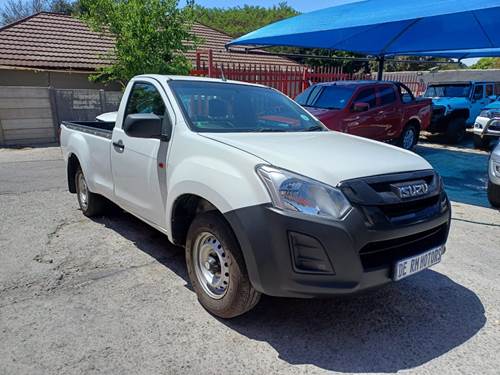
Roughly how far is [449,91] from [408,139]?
484 centimetres

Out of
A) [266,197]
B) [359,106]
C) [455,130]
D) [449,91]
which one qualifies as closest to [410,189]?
[266,197]

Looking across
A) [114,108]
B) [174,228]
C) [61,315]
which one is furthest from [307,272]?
[114,108]

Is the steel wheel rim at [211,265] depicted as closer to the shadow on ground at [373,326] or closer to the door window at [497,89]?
the shadow on ground at [373,326]

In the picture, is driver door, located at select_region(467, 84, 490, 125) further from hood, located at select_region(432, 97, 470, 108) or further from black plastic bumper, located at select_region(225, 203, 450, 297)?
black plastic bumper, located at select_region(225, 203, 450, 297)

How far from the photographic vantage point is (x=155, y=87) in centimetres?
381

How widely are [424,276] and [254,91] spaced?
8.31ft

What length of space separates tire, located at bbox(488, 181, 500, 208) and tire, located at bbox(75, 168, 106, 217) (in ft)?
18.4

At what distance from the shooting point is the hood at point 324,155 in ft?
8.48

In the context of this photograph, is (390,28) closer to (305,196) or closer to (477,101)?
(477,101)

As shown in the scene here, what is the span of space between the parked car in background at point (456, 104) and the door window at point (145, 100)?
1162 cm

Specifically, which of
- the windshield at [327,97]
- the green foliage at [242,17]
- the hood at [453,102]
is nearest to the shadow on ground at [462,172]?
the hood at [453,102]

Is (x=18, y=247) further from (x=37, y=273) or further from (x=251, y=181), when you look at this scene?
(x=251, y=181)

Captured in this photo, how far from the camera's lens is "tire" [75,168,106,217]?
17.0 feet

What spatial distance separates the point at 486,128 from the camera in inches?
375
